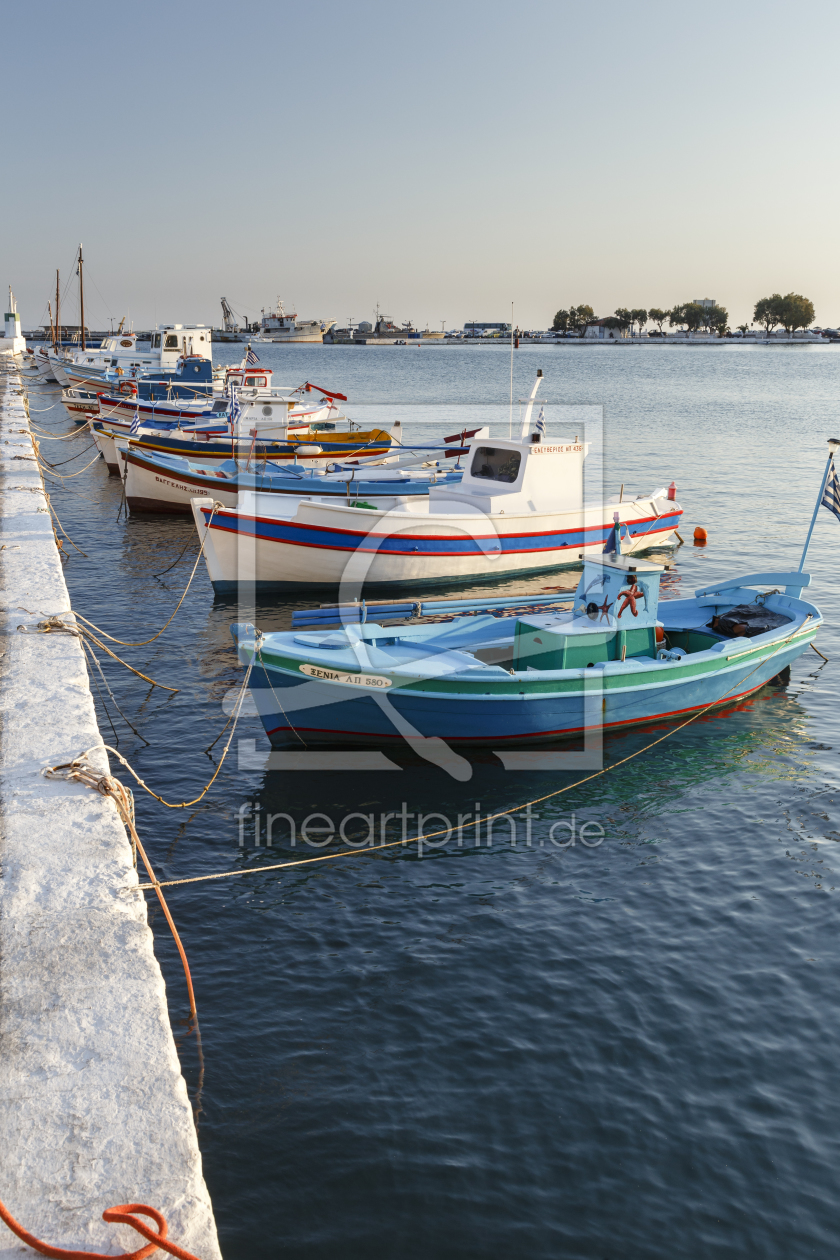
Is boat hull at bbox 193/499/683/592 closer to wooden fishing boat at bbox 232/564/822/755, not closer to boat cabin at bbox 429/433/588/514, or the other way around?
boat cabin at bbox 429/433/588/514

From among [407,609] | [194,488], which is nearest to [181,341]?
[194,488]

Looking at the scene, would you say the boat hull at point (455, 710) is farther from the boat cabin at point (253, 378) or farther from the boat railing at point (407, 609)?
the boat cabin at point (253, 378)

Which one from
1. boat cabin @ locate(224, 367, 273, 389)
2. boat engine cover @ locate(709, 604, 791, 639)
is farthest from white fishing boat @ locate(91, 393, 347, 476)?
boat engine cover @ locate(709, 604, 791, 639)

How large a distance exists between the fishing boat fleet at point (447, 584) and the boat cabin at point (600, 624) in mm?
30

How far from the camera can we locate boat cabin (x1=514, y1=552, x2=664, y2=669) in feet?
44.0

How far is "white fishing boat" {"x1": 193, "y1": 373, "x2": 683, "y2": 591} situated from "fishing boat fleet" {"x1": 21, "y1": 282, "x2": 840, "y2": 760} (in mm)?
42

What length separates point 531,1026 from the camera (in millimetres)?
8031

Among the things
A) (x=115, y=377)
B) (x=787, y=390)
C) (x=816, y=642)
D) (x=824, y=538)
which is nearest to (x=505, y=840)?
(x=816, y=642)

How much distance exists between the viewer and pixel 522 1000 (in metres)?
Answer: 8.36

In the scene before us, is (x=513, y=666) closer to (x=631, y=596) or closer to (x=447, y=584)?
(x=631, y=596)

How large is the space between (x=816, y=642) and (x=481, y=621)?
8.03 m

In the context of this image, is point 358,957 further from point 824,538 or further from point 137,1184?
point 824,538

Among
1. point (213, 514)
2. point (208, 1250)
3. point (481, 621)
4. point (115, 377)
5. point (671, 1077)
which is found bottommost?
point (671, 1077)

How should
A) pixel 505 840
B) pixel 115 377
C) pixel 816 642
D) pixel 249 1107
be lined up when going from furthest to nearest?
pixel 115 377, pixel 816 642, pixel 505 840, pixel 249 1107
